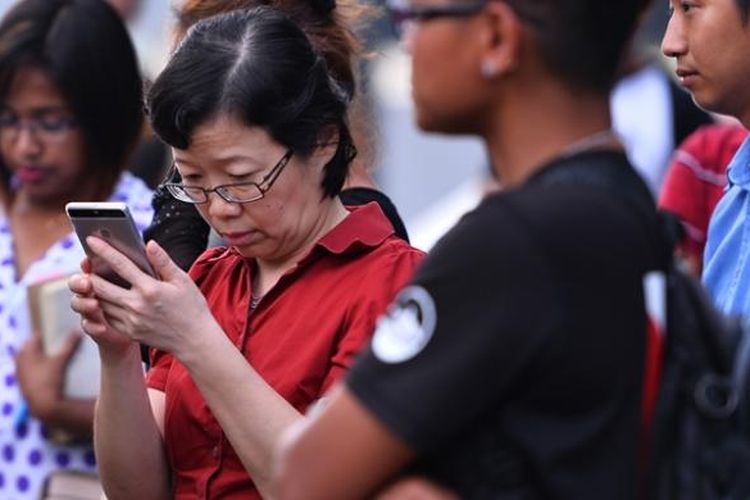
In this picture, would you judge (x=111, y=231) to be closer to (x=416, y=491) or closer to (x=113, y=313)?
(x=113, y=313)

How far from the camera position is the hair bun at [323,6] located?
131 inches

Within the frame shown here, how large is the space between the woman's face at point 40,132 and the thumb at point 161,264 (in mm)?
1517

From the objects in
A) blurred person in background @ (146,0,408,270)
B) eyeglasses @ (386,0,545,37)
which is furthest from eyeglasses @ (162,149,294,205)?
eyeglasses @ (386,0,545,37)

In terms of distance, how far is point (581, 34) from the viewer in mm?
2090

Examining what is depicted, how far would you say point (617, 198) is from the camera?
6.68ft

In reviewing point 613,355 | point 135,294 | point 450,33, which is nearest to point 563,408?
point 613,355

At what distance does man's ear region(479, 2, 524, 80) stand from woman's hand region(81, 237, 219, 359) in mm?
761

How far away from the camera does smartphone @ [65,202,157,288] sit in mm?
2727

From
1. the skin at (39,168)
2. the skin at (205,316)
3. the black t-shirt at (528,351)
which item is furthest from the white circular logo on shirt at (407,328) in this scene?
the skin at (39,168)

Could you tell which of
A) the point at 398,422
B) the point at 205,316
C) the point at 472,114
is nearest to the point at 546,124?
the point at 472,114

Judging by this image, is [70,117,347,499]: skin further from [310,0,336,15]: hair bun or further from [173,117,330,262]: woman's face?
[310,0,336,15]: hair bun

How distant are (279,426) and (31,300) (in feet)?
4.78

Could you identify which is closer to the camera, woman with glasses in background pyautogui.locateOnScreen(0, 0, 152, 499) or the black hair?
the black hair

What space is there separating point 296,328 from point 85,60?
5.23 feet
